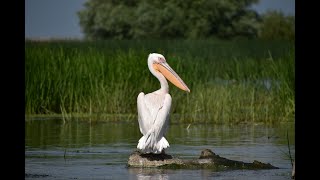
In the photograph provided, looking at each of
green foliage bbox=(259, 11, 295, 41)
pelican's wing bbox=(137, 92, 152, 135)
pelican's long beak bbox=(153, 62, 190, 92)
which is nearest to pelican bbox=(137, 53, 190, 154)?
pelican's wing bbox=(137, 92, 152, 135)

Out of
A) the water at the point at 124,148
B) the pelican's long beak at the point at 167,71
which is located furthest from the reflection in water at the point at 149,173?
the pelican's long beak at the point at 167,71

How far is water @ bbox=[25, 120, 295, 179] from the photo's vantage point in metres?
10.3

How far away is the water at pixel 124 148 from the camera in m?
10.3

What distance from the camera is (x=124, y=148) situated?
41.3 feet

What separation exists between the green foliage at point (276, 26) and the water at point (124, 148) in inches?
1463

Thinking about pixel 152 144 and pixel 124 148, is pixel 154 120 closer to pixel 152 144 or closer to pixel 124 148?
pixel 152 144

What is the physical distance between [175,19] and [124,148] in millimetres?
40333

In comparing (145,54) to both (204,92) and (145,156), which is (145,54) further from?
(145,156)

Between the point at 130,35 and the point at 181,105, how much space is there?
3888 centimetres

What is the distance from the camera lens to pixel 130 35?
55.3 m

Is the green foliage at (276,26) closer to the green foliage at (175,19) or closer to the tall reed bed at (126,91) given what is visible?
the green foliage at (175,19)

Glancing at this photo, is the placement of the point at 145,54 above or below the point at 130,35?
below
